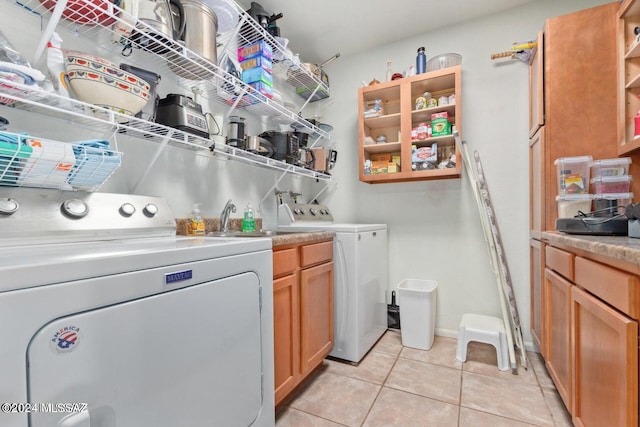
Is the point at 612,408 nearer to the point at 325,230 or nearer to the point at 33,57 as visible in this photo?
the point at 325,230

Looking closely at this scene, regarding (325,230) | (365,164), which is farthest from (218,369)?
(365,164)

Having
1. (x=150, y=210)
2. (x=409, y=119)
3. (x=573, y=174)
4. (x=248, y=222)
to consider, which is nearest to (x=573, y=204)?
(x=573, y=174)

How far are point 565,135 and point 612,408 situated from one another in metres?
A: 1.40

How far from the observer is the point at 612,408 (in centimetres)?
91

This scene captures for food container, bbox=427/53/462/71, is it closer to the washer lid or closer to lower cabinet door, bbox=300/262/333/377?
lower cabinet door, bbox=300/262/333/377

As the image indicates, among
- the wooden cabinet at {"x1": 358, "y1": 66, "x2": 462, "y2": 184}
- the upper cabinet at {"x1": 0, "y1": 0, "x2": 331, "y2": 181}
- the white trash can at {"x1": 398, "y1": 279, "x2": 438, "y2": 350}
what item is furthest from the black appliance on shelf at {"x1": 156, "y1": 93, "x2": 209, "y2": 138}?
the white trash can at {"x1": 398, "y1": 279, "x2": 438, "y2": 350}

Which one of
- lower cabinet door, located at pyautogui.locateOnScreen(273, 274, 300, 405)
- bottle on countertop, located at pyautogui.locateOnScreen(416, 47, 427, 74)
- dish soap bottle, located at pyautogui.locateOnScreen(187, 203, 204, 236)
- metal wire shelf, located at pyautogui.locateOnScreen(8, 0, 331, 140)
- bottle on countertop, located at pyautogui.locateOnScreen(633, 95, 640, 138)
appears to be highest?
bottle on countertop, located at pyautogui.locateOnScreen(416, 47, 427, 74)

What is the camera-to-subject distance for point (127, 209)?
1.19 metres

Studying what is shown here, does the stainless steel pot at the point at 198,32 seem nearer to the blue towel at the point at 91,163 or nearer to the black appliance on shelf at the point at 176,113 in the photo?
the black appliance on shelf at the point at 176,113

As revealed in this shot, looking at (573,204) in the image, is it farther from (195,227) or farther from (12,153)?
(12,153)

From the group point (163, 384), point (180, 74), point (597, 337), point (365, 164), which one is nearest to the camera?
point (163, 384)

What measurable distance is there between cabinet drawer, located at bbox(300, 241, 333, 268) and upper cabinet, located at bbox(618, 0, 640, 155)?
1.67 m

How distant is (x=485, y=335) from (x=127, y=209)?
2188mm

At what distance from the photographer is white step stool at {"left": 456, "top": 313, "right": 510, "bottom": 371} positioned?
1901 mm
